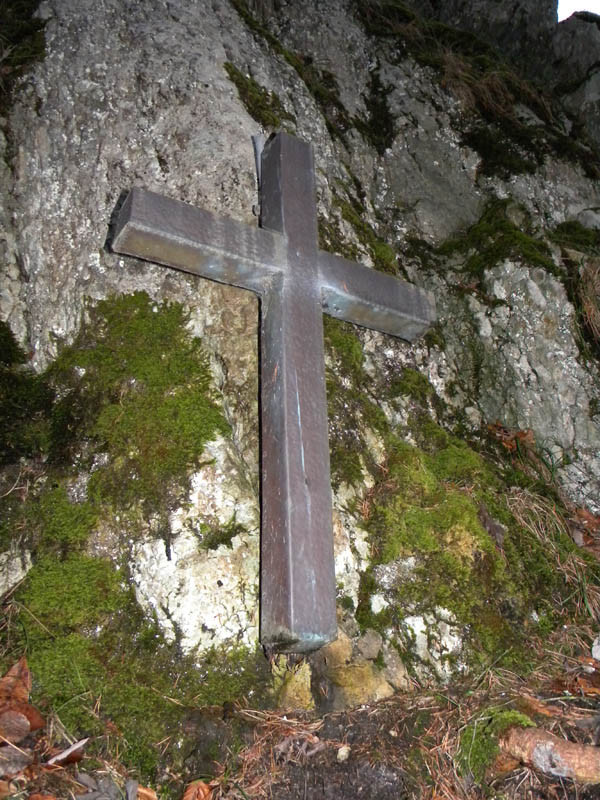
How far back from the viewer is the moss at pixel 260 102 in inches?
157

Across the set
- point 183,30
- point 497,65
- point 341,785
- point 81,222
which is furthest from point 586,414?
point 497,65

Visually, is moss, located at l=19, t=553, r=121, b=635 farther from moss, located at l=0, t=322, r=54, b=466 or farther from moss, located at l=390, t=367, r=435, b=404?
moss, located at l=390, t=367, r=435, b=404

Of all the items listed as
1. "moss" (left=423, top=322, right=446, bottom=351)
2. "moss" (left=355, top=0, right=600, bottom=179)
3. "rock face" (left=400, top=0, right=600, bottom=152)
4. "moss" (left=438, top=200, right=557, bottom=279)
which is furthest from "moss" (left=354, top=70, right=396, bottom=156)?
"rock face" (left=400, top=0, right=600, bottom=152)

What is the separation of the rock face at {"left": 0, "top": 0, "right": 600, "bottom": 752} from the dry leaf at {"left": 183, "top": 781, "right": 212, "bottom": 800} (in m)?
0.42

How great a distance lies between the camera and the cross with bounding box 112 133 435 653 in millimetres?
2219

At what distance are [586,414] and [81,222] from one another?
333 cm

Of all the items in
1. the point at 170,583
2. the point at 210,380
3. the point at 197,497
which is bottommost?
the point at 170,583

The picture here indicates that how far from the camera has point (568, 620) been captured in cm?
284

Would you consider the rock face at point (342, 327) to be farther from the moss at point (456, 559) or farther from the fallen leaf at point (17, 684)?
the fallen leaf at point (17, 684)

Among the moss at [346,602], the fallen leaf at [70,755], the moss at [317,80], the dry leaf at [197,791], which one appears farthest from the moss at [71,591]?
the moss at [317,80]

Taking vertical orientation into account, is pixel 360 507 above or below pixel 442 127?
below

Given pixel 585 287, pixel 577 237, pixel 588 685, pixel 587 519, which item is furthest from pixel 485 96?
pixel 588 685

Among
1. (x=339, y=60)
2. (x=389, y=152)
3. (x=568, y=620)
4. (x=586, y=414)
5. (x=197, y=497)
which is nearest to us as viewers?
(x=197, y=497)

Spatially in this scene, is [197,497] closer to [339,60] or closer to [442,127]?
[442,127]
